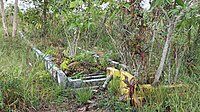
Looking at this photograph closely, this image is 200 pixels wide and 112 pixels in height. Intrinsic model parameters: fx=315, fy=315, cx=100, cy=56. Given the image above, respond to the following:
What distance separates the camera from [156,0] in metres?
1.69

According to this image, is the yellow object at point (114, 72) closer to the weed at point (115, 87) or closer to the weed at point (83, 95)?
the weed at point (115, 87)

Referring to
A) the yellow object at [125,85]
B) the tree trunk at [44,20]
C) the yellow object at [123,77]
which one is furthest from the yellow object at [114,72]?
the tree trunk at [44,20]

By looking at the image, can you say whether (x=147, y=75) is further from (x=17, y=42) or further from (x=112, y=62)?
(x=17, y=42)

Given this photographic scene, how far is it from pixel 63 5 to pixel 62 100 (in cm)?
198

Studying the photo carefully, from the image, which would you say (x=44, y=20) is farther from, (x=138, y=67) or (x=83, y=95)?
(x=138, y=67)

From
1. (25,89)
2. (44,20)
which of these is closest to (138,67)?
(25,89)

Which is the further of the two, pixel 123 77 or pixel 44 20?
pixel 44 20

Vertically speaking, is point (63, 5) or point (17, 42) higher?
point (63, 5)

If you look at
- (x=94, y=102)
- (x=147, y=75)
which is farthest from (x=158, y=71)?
(x=94, y=102)

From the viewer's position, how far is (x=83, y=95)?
3205mm

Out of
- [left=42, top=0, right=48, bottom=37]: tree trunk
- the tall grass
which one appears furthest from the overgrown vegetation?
[left=42, top=0, right=48, bottom=37]: tree trunk

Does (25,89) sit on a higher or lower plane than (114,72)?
lower

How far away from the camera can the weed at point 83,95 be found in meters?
3.20

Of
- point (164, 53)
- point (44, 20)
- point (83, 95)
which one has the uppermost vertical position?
point (44, 20)
